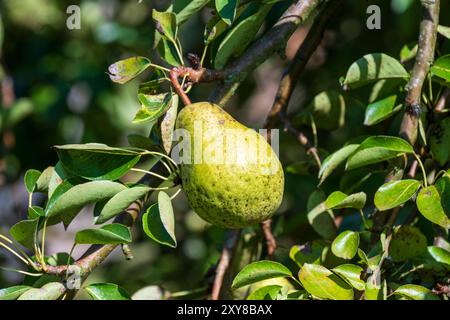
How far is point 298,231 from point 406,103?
70 cm

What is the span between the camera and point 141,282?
1.84 m

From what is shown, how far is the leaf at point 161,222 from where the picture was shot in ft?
3.22

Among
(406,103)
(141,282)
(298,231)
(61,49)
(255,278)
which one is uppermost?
(406,103)

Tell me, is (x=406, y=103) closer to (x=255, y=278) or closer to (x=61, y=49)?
(x=255, y=278)

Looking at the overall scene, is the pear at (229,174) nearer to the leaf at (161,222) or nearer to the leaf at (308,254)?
the leaf at (161,222)

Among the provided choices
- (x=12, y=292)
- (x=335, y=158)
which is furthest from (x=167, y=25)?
(x=12, y=292)

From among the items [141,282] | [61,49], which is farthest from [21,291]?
[61,49]

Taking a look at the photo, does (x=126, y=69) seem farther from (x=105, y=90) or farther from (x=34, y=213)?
(x=105, y=90)

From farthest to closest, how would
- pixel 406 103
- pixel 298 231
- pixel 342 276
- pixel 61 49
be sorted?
pixel 61 49, pixel 298 231, pixel 406 103, pixel 342 276

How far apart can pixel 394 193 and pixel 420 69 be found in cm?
20

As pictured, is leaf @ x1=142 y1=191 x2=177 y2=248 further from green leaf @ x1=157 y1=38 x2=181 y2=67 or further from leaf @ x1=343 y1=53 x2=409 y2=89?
leaf @ x1=343 y1=53 x2=409 y2=89

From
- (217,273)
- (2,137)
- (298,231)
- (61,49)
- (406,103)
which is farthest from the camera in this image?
(61,49)

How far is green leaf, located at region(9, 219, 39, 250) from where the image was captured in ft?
3.37

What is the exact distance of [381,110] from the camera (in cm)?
118
